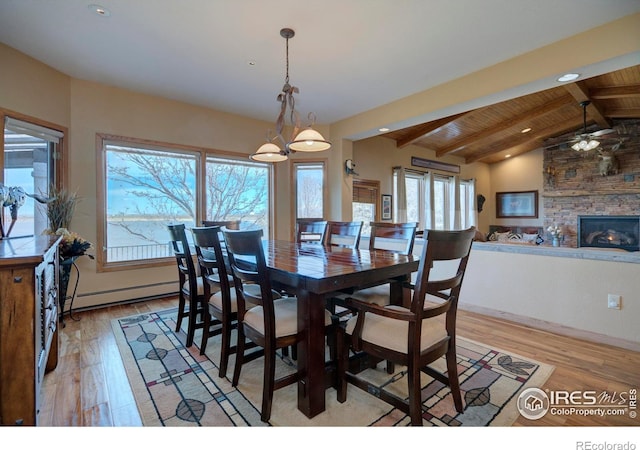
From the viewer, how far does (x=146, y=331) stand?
288 centimetres

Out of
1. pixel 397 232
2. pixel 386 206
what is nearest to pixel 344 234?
pixel 397 232

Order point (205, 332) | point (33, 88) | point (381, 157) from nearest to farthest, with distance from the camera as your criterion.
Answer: point (205, 332), point (33, 88), point (381, 157)

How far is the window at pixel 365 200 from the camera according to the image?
19.2ft

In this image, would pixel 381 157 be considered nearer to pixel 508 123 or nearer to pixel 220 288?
pixel 508 123

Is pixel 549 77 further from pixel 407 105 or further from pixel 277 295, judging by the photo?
pixel 277 295

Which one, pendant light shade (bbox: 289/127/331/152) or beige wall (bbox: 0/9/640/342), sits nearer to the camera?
pendant light shade (bbox: 289/127/331/152)

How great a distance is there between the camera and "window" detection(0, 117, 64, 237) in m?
2.89

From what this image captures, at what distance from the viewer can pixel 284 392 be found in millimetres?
1880

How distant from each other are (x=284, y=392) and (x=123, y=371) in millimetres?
1230

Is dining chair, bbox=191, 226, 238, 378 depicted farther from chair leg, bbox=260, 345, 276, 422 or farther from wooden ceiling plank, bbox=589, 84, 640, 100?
wooden ceiling plank, bbox=589, 84, 640, 100

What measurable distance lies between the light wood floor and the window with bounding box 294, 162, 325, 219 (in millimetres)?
2905

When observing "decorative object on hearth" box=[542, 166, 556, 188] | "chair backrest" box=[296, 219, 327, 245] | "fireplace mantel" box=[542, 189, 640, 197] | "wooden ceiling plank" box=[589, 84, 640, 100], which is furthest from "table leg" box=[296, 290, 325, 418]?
"decorative object on hearth" box=[542, 166, 556, 188]

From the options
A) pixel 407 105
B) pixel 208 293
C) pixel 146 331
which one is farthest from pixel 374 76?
pixel 146 331
